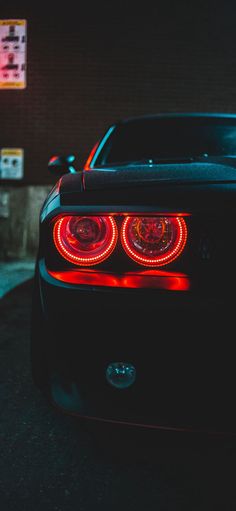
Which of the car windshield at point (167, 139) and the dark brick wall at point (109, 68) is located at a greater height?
the dark brick wall at point (109, 68)

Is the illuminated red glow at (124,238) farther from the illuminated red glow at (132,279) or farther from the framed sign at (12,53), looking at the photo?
the framed sign at (12,53)

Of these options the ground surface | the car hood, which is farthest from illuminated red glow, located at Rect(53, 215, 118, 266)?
the ground surface

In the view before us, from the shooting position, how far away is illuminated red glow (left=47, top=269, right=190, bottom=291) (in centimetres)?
152

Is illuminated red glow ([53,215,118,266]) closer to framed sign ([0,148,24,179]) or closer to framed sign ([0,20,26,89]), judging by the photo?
framed sign ([0,148,24,179])

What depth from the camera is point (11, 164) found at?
7.58 metres

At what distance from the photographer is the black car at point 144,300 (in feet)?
4.90

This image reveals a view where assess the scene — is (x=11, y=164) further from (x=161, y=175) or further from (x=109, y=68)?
(x=161, y=175)

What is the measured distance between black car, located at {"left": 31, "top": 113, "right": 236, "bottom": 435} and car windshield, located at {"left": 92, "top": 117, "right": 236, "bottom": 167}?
4.53ft

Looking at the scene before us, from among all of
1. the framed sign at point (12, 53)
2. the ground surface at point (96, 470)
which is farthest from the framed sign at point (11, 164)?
the ground surface at point (96, 470)

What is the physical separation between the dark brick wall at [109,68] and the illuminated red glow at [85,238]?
616 centimetres

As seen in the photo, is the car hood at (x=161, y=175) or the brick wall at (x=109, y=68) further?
the brick wall at (x=109, y=68)

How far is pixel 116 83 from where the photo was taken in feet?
24.6

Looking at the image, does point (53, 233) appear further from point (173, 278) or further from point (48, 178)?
point (48, 178)

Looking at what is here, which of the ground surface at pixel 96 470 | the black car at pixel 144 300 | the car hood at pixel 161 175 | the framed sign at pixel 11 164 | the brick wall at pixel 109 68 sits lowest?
the ground surface at pixel 96 470
